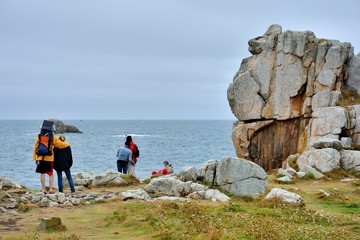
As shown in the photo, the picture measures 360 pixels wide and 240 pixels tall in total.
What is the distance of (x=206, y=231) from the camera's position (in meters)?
16.5

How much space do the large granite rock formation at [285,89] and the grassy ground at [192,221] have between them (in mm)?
20898

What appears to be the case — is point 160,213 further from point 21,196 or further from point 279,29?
point 279,29

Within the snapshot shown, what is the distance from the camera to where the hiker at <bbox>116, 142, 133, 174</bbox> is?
3328 centimetres

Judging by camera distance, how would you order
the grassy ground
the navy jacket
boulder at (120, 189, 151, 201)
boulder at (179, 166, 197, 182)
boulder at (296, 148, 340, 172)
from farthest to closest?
boulder at (296, 148, 340, 172)
boulder at (179, 166, 197, 182)
the navy jacket
boulder at (120, 189, 151, 201)
the grassy ground

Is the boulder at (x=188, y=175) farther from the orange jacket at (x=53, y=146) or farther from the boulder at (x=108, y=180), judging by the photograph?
the orange jacket at (x=53, y=146)

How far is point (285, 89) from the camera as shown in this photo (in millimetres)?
45594

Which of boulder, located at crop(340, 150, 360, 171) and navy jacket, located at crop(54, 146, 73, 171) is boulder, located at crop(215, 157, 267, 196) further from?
boulder, located at crop(340, 150, 360, 171)

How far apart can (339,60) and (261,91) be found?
750cm

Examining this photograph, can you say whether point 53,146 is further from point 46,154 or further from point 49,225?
point 49,225

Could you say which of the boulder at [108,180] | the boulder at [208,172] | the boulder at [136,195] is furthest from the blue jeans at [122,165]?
the boulder at [136,195]

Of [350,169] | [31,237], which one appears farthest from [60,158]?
[350,169]

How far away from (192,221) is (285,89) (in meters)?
29.5

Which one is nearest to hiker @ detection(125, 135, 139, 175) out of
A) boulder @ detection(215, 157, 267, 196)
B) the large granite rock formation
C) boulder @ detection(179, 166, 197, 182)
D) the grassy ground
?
boulder @ detection(179, 166, 197, 182)

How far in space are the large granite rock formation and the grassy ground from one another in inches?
823
